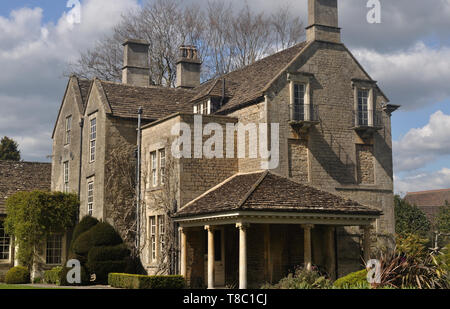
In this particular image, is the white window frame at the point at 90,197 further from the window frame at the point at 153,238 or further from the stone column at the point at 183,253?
the stone column at the point at 183,253

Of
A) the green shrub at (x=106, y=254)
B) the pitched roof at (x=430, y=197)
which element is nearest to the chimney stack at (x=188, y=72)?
the green shrub at (x=106, y=254)

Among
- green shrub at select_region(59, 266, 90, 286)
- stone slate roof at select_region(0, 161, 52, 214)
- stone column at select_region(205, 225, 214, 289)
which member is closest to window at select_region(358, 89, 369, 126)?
stone column at select_region(205, 225, 214, 289)

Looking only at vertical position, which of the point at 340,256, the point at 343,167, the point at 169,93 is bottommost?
the point at 340,256

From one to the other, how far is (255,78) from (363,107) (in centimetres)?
533

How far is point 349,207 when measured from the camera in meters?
24.9

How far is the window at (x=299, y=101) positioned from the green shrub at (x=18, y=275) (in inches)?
634

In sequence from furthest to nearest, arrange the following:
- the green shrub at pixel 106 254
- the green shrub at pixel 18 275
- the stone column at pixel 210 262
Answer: the green shrub at pixel 18 275, the green shrub at pixel 106 254, the stone column at pixel 210 262

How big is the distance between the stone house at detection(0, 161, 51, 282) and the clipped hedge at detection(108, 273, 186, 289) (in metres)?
9.69

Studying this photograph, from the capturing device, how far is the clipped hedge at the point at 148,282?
24.0m

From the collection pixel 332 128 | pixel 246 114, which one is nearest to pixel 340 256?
pixel 332 128

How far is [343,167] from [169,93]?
11.2 m

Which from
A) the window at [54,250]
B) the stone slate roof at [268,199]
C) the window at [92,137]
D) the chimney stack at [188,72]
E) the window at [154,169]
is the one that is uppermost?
the chimney stack at [188,72]

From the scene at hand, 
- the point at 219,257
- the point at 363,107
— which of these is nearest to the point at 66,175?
the point at 219,257

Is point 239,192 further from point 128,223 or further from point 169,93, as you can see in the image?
point 169,93
